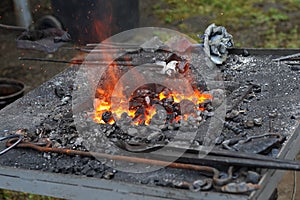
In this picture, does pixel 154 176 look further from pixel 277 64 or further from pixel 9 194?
pixel 9 194

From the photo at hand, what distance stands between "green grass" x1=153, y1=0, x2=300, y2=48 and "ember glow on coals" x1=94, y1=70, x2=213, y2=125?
348cm

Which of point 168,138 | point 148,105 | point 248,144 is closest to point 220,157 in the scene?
point 248,144

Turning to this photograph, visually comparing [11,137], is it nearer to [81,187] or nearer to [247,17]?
[81,187]

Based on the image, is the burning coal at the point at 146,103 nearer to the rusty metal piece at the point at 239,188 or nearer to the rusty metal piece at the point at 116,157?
the rusty metal piece at the point at 116,157

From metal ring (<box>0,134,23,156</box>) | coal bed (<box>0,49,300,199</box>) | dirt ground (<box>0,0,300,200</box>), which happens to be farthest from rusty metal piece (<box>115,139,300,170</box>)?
dirt ground (<box>0,0,300,200</box>)

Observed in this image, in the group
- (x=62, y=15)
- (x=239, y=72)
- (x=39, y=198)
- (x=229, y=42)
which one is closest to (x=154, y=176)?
(x=239, y=72)

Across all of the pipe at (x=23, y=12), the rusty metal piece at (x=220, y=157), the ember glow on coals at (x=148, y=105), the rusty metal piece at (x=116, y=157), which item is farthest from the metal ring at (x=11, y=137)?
the pipe at (x=23, y=12)

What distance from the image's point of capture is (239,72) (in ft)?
11.3

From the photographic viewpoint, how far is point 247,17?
723 cm

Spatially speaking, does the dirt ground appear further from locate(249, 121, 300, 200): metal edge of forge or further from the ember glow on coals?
locate(249, 121, 300, 200): metal edge of forge

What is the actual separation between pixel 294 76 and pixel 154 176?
142cm

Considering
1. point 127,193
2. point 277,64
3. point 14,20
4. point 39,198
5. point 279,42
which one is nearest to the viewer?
point 127,193

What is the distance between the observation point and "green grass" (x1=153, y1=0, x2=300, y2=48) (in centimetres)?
652

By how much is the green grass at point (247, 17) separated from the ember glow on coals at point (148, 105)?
3475 millimetres
